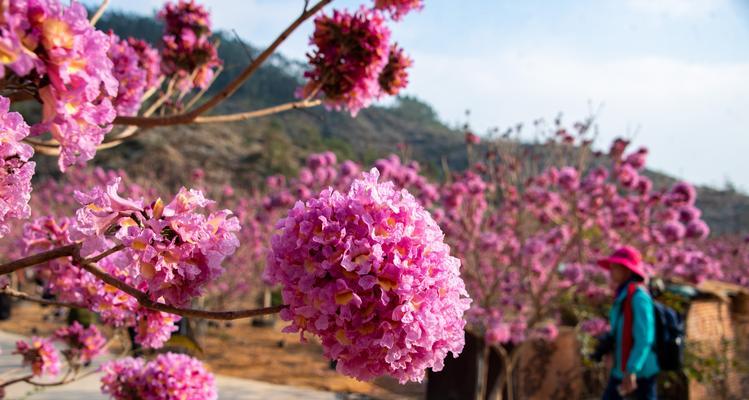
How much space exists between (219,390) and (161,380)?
4725 millimetres

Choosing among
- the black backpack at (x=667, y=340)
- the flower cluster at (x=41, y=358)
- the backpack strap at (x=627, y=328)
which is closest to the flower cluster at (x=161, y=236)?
the flower cluster at (x=41, y=358)

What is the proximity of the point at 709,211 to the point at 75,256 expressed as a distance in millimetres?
38139

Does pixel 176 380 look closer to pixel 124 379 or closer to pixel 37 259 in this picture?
pixel 124 379

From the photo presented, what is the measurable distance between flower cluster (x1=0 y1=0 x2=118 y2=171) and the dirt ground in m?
6.69

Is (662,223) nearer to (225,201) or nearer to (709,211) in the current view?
(225,201)

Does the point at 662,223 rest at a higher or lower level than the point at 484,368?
higher

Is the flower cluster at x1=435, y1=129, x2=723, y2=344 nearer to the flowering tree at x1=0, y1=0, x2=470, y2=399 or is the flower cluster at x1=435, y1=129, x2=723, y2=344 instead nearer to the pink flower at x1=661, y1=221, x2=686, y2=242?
the pink flower at x1=661, y1=221, x2=686, y2=242

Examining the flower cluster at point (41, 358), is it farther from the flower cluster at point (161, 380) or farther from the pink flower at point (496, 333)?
the pink flower at point (496, 333)

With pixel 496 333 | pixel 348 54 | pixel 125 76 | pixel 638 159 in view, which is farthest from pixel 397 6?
pixel 638 159

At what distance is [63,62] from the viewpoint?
0.77 metres

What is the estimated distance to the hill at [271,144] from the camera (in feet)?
96.9

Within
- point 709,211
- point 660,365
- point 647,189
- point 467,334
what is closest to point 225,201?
point 467,334

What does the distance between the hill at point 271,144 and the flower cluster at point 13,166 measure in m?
12.8

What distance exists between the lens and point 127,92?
6.98 ft
